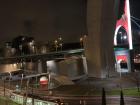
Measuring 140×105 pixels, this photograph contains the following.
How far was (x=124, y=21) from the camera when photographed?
242 feet

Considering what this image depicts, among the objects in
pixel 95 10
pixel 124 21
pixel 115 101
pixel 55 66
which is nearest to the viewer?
pixel 115 101

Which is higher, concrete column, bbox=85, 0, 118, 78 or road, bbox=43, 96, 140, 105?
concrete column, bbox=85, 0, 118, 78

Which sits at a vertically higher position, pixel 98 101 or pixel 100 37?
pixel 100 37

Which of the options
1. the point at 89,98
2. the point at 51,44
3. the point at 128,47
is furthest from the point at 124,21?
the point at 89,98

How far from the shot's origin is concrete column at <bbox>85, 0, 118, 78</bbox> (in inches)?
1796

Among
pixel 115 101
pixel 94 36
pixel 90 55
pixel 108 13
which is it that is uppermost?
pixel 108 13

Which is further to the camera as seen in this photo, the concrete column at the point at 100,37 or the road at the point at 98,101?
the concrete column at the point at 100,37

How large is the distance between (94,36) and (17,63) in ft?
87.4

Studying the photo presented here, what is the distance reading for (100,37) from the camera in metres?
46.7

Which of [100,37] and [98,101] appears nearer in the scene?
[98,101]

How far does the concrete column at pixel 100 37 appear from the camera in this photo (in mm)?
45625

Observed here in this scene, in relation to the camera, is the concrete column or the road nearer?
the road

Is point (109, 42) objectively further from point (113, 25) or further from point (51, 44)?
point (51, 44)

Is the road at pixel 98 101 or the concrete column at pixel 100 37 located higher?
the concrete column at pixel 100 37
